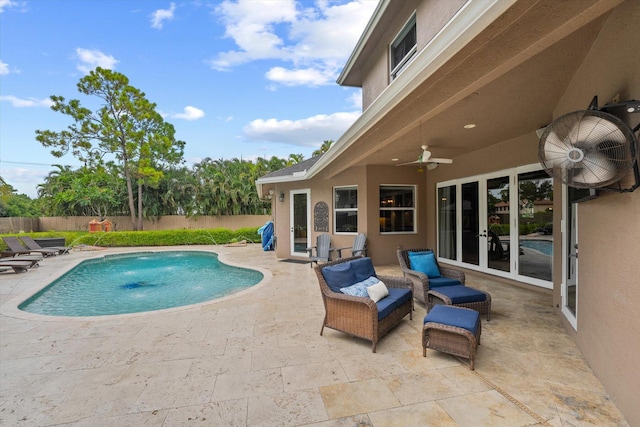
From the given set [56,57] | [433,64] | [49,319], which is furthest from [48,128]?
[433,64]

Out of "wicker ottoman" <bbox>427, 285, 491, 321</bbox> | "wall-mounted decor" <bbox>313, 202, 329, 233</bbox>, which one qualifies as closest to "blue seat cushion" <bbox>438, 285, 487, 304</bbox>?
"wicker ottoman" <bbox>427, 285, 491, 321</bbox>

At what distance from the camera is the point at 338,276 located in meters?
3.91

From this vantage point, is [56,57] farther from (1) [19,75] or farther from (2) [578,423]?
(2) [578,423]

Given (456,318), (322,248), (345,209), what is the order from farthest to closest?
(345,209) < (322,248) < (456,318)

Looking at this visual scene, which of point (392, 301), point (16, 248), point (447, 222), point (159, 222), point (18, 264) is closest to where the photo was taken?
point (392, 301)

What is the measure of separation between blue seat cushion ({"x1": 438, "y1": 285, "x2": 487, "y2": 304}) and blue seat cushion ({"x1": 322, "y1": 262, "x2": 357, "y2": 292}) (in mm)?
1333

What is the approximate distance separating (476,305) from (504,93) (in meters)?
2.78

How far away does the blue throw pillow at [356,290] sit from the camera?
3.77 m

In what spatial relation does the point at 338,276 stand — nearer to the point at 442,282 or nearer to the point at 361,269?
the point at 361,269

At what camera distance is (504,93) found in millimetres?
3623

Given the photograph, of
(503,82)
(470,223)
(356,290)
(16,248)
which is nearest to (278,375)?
(356,290)

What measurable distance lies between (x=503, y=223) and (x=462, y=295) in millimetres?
3184

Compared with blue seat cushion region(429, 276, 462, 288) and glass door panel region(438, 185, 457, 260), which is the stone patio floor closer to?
blue seat cushion region(429, 276, 462, 288)

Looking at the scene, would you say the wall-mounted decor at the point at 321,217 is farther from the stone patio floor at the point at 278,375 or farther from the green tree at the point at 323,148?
the green tree at the point at 323,148
